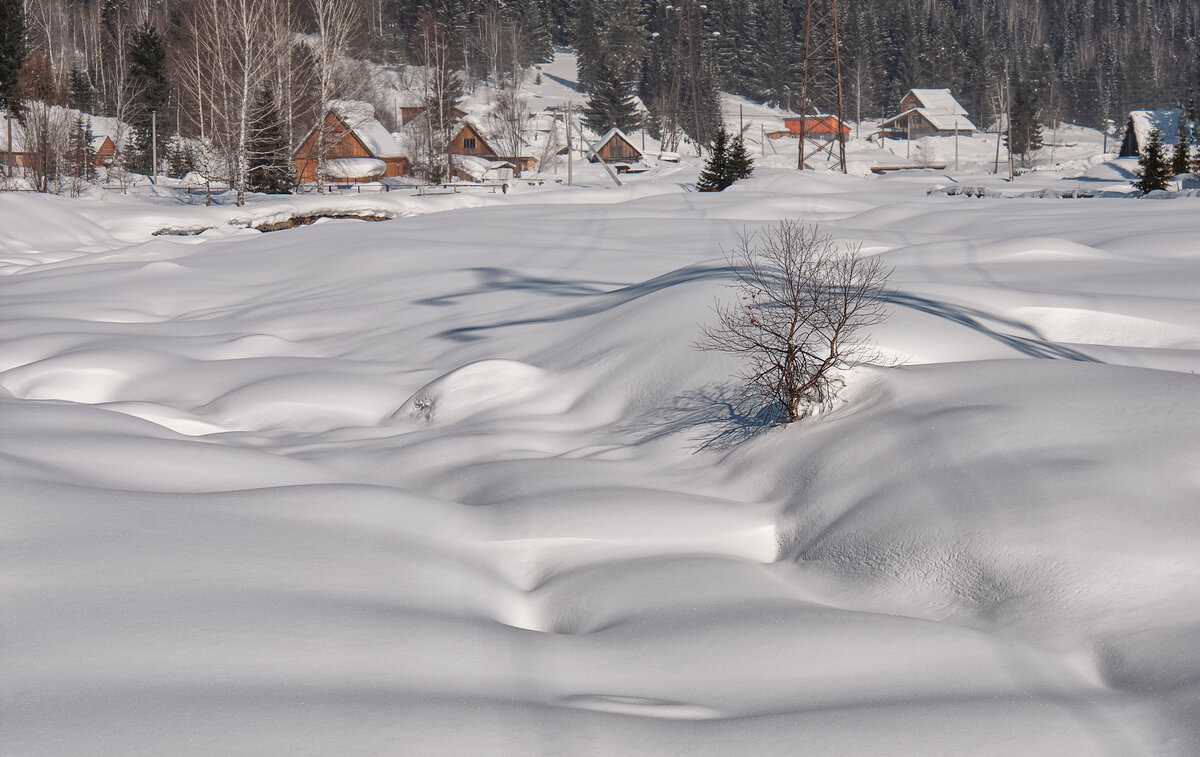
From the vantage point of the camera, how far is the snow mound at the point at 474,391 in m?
7.92

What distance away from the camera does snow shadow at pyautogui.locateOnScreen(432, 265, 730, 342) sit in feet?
34.5

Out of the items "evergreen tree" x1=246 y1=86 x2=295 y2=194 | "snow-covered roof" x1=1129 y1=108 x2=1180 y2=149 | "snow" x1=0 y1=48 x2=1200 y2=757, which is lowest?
"snow" x1=0 y1=48 x2=1200 y2=757

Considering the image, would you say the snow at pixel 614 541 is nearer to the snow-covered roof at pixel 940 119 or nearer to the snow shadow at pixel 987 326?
the snow shadow at pixel 987 326

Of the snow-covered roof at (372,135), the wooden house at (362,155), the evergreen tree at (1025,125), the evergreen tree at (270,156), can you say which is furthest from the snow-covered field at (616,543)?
the evergreen tree at (1025,125)

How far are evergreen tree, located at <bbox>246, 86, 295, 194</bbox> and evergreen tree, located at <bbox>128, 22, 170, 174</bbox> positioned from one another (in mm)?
13484

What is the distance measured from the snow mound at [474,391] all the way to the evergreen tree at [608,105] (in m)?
65.1

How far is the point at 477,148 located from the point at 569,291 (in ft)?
166

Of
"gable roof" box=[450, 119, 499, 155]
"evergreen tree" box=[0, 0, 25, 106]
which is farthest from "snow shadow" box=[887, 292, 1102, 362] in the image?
"gable roof" box=[450, 119, 499, 155]

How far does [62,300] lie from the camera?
44.5 ft

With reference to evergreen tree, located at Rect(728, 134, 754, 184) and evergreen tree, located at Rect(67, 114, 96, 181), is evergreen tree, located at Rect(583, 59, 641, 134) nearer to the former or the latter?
evergreen tree, located at Rect(67, 114, 96, 181)

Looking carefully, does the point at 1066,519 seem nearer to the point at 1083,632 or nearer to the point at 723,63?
the point at 1083,632

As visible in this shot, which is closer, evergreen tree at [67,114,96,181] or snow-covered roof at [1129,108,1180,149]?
evergreen tree at [67,114,96,181]

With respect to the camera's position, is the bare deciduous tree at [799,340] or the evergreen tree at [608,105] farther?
the evergreen tree at [608,105]

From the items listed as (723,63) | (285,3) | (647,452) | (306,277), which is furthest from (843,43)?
(647,452)
